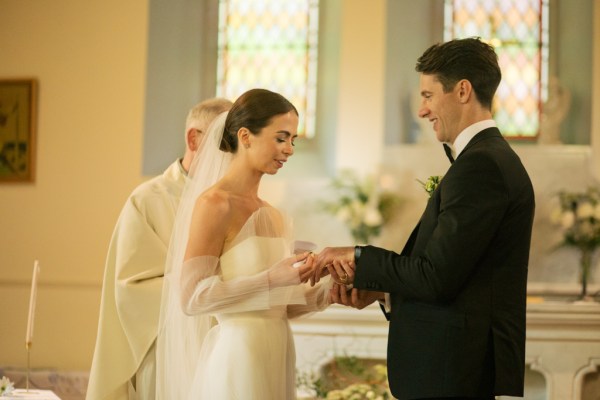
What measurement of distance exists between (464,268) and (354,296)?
687 mm

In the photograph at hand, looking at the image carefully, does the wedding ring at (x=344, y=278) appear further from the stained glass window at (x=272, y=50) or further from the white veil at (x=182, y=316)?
the stained glass window at (x=272, y=50)

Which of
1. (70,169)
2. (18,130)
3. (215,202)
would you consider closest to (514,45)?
(70,169)

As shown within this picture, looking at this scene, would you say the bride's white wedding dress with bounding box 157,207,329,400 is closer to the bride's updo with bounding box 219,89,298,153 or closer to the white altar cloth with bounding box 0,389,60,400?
the bride's updo with bounding box 219,89,298,153

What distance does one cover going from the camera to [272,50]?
745 centimetres

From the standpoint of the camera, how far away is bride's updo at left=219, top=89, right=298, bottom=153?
10.7 feet

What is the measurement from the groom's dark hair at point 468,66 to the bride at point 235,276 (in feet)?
2.18

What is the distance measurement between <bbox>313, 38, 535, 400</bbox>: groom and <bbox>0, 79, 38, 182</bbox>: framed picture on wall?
5.03 metres

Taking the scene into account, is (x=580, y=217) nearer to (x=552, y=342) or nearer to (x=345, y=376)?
(x=552, y=342)

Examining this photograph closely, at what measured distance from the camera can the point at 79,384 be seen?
6.58 metres

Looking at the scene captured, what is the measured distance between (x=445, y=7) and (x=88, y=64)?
292cm

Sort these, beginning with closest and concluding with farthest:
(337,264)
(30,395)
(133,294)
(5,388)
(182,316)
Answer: (337,264) < (182,316) < (133,294) < (5,388) < (30,395)

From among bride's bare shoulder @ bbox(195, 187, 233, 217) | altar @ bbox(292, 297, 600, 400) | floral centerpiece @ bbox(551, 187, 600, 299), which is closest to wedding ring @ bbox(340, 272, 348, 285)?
bride's bare shoulder @ bbox(195, 187, 233, 217)

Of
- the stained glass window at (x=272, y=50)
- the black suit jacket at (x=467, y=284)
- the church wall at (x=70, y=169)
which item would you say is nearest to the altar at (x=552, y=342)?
the stained glass window at (x=272, y=50)

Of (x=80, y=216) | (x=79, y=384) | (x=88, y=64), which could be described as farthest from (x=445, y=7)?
(x=79, y=384)
